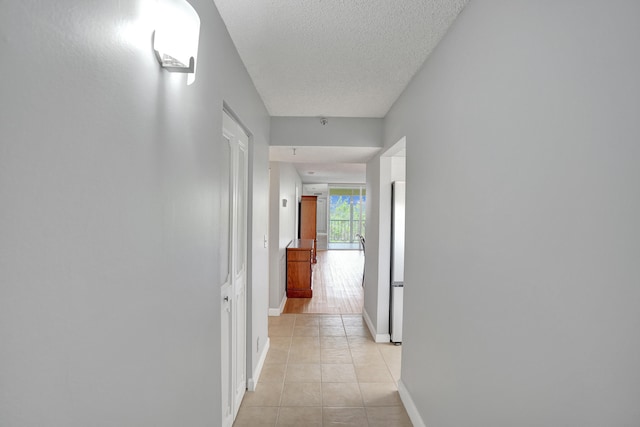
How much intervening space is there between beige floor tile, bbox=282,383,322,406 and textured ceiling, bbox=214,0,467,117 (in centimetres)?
252

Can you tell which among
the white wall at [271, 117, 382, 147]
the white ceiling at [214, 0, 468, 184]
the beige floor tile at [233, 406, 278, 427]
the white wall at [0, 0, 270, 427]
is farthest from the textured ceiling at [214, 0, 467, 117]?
the beige floor tile at [233, 406, 278, 427]

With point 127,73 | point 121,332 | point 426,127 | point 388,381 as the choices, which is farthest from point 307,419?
point 127,73

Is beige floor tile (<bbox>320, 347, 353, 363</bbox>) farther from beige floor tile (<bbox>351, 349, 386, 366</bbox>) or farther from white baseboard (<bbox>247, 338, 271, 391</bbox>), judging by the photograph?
white baseboard (<bbox>247, 338, 271, 391</bbox>)

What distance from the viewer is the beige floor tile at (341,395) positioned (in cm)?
270

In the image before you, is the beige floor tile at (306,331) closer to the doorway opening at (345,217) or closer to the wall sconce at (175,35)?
the wall sconce at (175,35)

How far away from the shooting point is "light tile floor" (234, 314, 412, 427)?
8.24ft

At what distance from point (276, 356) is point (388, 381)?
3.78 feet

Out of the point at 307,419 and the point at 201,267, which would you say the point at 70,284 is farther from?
the point at 307,419

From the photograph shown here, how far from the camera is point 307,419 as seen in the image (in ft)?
8.17

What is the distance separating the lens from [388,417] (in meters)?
2.53

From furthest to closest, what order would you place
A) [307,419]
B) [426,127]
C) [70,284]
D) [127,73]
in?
[307,419], [426,127], [127,73], [70,284]

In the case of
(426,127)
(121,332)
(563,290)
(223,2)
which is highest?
(223,2)

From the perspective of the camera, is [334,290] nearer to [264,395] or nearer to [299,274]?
[299,274]

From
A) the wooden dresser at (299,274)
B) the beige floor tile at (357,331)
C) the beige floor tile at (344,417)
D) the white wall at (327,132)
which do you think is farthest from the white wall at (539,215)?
the wooden dresser at (299,274)
